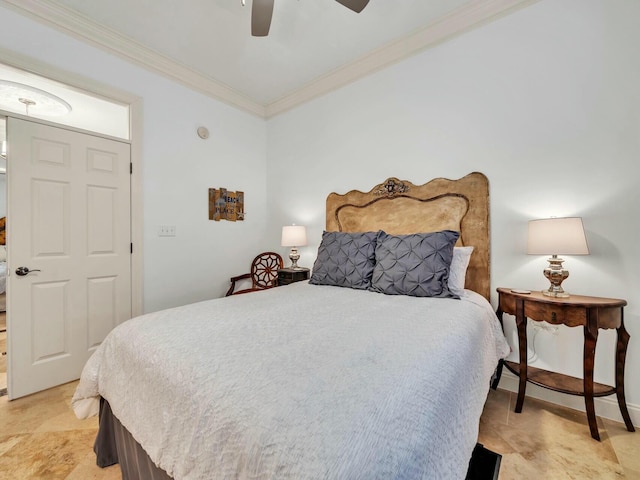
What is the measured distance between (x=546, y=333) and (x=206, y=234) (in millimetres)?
3214

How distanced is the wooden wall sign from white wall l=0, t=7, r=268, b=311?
0.24ft

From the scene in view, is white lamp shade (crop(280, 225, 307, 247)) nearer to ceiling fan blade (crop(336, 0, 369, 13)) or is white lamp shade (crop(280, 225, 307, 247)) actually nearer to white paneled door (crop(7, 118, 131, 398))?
white paneled door (crop(7, 118, 131, 398))

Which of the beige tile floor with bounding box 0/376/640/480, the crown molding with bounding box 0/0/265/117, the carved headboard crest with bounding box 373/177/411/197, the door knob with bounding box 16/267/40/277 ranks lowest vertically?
the beige tile floor with bounding box 0/376/640/480

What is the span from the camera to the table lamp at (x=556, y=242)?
1658mm

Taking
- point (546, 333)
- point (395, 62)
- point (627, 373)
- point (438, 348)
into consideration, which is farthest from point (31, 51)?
point (627, 373)

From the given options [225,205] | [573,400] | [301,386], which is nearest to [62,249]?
[225,205]

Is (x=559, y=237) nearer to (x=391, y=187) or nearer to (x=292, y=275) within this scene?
(x=391, y=187)

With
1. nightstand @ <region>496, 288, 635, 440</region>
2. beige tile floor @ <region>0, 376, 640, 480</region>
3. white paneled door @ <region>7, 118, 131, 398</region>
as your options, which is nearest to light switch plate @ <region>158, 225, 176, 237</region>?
white paneled door @ <region>7, 118, 131, 398</region>

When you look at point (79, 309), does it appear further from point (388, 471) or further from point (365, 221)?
point (388, 471)

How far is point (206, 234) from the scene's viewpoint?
321 centimetres

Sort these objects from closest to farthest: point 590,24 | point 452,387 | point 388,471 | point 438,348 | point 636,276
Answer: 1. point 388,471
2. point 452,387
3. point 438,348
4. point 636,276
5. point 590,24

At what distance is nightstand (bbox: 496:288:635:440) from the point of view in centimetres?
157

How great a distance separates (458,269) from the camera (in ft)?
6.57

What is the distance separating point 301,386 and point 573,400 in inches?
84.6
